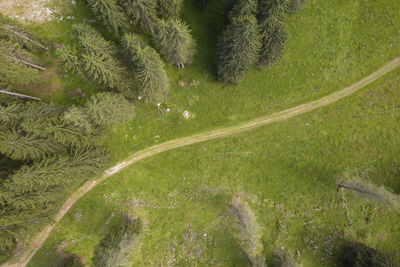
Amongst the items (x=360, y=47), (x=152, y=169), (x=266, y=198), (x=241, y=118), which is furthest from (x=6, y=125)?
(x=360, y=47)

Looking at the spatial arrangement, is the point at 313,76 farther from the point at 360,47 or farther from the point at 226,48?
the point at 226,48

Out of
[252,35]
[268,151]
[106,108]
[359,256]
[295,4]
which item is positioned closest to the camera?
[252,35]

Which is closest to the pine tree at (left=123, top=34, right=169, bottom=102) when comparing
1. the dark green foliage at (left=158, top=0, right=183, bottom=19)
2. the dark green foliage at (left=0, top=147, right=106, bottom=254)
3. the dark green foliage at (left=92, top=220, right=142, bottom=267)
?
the dark green foliage at (left=158, top=0, right=183, bottom=19)

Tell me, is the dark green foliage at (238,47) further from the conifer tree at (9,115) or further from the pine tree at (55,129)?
the conifer tree at (9,115)

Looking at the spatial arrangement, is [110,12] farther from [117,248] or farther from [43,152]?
[117,248]

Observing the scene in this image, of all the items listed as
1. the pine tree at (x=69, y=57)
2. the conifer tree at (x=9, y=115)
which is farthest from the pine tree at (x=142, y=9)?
the conifer tree at (x=9, y=115)

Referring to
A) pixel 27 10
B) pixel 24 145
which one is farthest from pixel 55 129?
pixel 27 10

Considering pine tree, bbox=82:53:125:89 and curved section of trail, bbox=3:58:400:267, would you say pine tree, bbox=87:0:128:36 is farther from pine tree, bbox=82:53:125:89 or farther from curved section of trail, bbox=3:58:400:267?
curved section of trail, bbox=3:58:400:267
